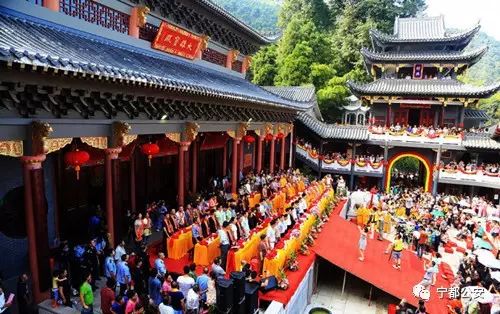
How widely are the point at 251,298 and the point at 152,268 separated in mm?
2419

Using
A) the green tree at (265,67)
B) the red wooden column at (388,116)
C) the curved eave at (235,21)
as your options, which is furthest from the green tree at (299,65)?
the curved eave at (235,21)

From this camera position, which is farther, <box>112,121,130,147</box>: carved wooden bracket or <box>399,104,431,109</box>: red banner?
<box>399,104,431,109</box>: red banner

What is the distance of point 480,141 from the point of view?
2478 centimetres

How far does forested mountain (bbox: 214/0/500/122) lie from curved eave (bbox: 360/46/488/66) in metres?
7.71

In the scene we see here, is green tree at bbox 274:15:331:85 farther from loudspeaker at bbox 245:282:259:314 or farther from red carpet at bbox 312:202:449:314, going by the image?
loudspeaker at bbox 245:282:259:314

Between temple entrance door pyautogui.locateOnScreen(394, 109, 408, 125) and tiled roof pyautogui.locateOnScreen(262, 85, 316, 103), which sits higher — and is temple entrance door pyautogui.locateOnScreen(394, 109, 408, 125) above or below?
below

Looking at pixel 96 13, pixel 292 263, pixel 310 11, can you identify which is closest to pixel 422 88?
pixel 292 263

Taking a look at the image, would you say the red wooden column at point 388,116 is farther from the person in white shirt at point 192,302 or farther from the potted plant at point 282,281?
the person in white shirt at point 192,302

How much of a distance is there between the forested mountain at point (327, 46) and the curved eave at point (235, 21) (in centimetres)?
1639

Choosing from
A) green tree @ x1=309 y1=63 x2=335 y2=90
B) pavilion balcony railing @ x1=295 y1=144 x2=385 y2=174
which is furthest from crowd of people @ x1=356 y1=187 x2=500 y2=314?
green tree @ x1=309 y1=63 x2=335 y2=90

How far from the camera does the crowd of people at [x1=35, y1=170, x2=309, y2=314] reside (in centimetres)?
712

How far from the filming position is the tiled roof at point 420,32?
28.0m

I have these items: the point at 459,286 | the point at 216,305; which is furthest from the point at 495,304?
the point at 216,305

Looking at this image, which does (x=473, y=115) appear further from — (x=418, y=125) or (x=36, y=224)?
(x=36, y=224)
